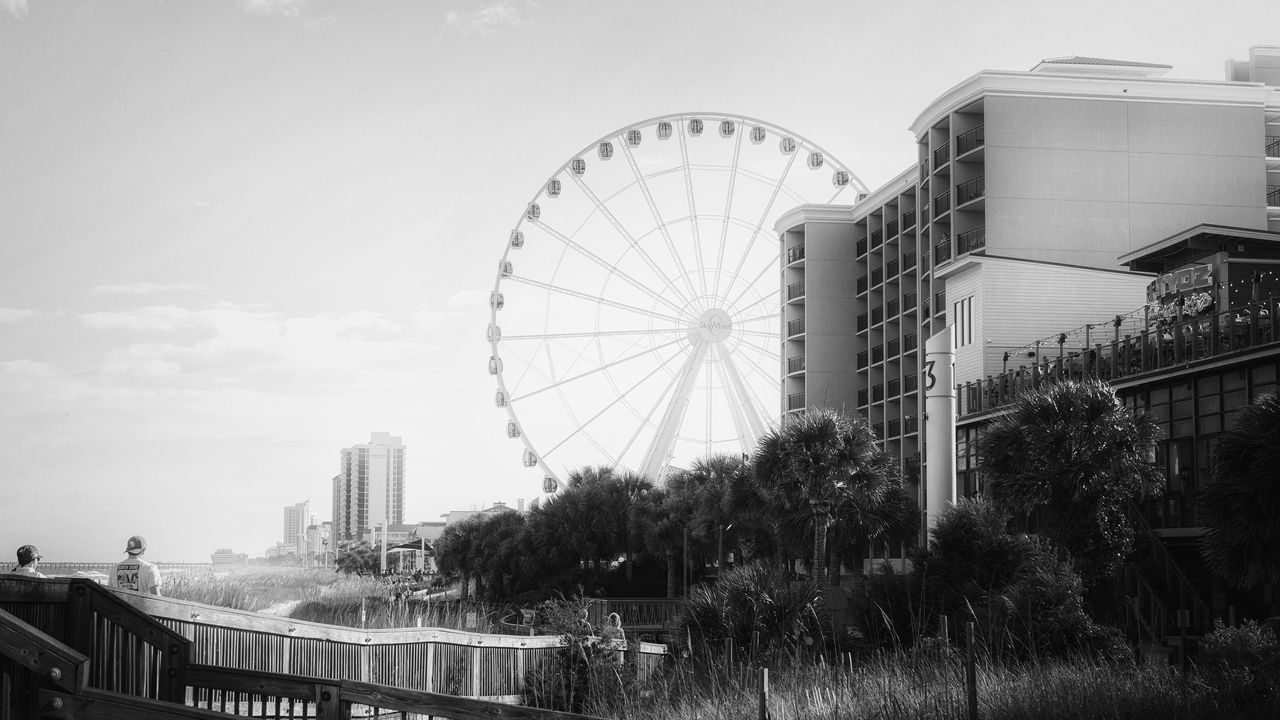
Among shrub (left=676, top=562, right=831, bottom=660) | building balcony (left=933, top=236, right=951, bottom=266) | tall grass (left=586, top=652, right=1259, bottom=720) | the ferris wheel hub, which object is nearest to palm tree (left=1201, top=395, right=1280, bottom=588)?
tall grass (left=586, top=652, right=1259, bottom=720)

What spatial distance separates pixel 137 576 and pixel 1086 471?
18.7 meters

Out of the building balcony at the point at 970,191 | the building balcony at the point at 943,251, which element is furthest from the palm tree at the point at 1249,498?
the building balcony at the point at 943,251

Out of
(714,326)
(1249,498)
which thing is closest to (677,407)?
(714,326)

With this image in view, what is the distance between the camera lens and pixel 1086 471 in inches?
1000

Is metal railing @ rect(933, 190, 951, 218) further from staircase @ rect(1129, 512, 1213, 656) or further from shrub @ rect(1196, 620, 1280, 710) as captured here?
shrub @ rect(1196, 620, 1280, 710)

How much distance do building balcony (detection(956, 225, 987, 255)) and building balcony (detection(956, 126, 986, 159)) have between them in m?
3.55

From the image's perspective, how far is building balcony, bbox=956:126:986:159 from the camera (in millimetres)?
55281

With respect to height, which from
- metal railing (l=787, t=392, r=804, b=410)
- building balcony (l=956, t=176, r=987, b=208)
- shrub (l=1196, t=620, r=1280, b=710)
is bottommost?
shrub (l=1196, t=620, r=1280, b=710)

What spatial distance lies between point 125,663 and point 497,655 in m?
11.5

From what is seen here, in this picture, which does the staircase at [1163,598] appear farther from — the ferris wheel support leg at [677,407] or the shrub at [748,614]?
the ferris wheel support leg at [677,407]

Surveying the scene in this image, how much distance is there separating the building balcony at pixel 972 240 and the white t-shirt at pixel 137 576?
44.8 metres

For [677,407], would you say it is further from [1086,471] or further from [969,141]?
[1086,471]

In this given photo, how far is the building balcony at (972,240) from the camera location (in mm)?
54144

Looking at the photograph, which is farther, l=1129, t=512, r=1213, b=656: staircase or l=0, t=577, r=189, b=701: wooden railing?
l=1129, t=512, r=1213, b=656: staircase
